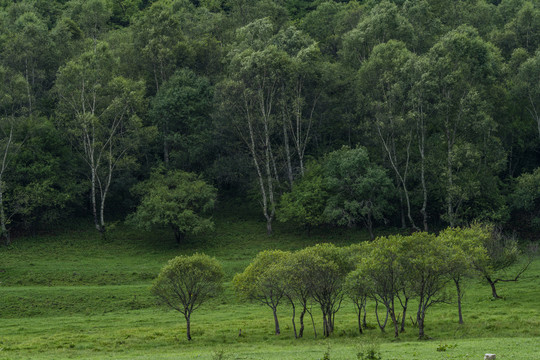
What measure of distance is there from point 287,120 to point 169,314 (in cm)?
4428

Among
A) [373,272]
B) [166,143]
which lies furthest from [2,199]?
[373,272]

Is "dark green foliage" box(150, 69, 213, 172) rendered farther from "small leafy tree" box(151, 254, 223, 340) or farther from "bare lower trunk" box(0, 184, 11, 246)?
"small leafy tree" box(151, 254, 223, 340)

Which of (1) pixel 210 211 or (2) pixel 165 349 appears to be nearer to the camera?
(2) pixel 165 349

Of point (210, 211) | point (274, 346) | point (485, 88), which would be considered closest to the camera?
point (274, 346)

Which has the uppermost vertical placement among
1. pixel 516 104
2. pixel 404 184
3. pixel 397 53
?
pixel 397 53

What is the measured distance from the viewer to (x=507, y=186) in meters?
97.6

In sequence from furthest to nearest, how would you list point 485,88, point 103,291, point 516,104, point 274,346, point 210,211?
point 210,211
point 516,104
point 485,88
point 103,291
point 274,346

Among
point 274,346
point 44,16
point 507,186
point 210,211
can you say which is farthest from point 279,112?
point 44,16

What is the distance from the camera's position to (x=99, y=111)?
102062mm

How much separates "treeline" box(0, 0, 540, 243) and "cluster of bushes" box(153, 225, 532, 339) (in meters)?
32.8

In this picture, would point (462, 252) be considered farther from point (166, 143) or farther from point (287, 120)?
point (166, 143)

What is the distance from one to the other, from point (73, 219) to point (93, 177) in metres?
11.0

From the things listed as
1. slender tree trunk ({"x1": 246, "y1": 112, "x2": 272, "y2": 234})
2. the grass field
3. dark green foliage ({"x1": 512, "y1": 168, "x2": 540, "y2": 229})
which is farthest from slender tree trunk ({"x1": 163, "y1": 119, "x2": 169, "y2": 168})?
dark green foliage ({"x1": 512, "y1": 168, "x2": 540, "y2": 229})

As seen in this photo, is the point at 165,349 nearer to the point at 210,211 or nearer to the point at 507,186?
the point at 210,211
